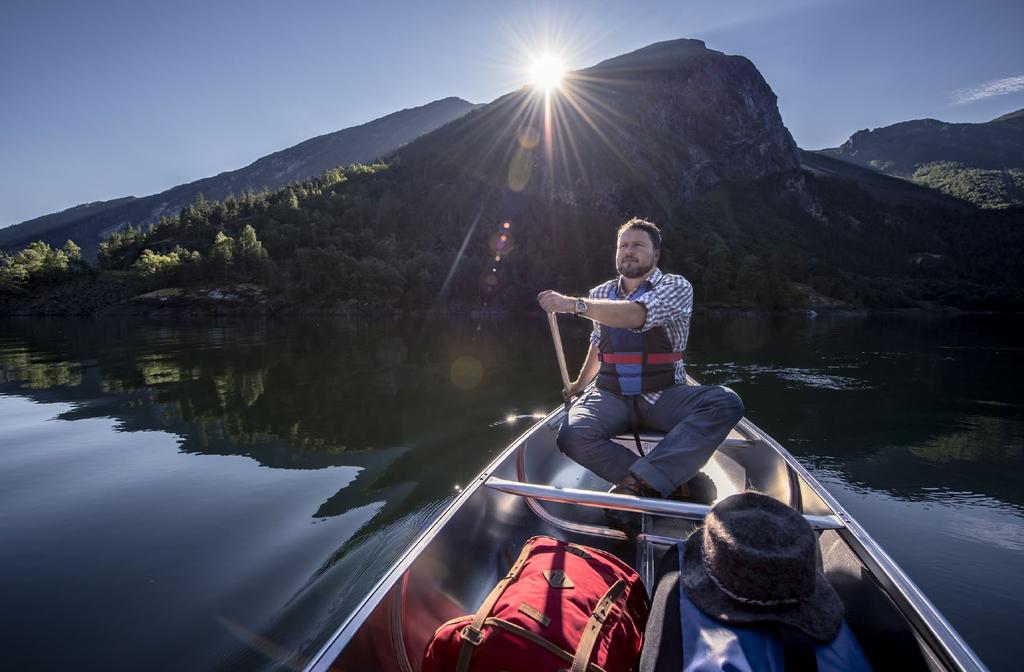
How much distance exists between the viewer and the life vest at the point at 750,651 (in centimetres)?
121

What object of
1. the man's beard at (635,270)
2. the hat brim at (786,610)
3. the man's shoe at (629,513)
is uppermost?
the man's beard at (635,270)

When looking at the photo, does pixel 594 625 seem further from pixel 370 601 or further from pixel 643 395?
pixel 643 395

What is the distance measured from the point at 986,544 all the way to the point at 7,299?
10588 centimetres

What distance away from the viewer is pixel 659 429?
Answer: 3594mm

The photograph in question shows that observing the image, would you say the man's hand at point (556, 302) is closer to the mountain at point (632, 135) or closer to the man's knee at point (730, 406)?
the man's knee at point (730, 406)

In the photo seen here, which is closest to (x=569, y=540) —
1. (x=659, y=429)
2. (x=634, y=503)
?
(x=634, y=503)

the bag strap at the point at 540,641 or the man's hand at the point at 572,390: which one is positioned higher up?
the bag strap at the point at 540,641

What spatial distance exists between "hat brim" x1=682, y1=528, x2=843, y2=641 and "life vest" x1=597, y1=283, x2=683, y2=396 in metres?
2.26

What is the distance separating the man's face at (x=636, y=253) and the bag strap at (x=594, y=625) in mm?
2368

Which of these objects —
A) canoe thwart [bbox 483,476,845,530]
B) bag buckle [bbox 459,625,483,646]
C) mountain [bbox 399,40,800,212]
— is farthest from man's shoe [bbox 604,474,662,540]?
mountain [bbox 399,40,800,212]

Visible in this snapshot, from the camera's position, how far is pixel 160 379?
1197 cm

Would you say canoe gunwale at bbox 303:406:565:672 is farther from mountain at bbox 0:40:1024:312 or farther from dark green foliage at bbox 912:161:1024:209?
dark green foliage at bbox 912:161:1024:209

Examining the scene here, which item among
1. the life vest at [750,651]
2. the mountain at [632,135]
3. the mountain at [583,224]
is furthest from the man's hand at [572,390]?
the mountain at [632,135]

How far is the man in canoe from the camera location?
296 centimetres
